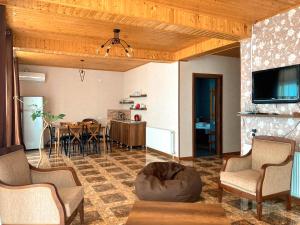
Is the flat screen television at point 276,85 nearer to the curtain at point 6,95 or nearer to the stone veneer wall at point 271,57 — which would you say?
the stone veneer wall at point 271,57

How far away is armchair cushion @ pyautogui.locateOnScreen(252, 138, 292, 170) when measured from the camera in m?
3.11

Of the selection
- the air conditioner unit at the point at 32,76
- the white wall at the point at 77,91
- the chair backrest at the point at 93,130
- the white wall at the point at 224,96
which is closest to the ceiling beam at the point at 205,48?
the white wall at the point at 224,96

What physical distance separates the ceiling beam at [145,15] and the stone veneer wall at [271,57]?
27 cm

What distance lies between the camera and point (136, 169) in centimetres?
503

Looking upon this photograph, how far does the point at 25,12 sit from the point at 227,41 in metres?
3.25

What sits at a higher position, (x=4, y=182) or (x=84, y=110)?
(x=84, y=110)

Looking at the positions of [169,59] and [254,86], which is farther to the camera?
[169,59]

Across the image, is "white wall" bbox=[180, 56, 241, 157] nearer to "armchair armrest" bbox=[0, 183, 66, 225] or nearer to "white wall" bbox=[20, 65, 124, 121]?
"white wall" bbox=[20, 65, 124, 121]

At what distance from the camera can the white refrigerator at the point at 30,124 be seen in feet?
23.4

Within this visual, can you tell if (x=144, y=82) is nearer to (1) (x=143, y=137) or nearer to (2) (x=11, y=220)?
(1) (x=143, y=137)

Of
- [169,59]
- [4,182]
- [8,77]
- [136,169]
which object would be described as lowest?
[136,169]

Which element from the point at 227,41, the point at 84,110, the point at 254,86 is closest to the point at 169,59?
the point at 227,41

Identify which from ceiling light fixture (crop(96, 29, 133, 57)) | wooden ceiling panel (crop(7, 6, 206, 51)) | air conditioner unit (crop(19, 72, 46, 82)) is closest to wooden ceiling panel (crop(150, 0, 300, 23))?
wooden ceiling panel (crop(7, 6, 206, 51))

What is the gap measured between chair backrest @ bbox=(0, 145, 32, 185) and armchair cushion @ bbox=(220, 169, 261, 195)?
92.0 inches
